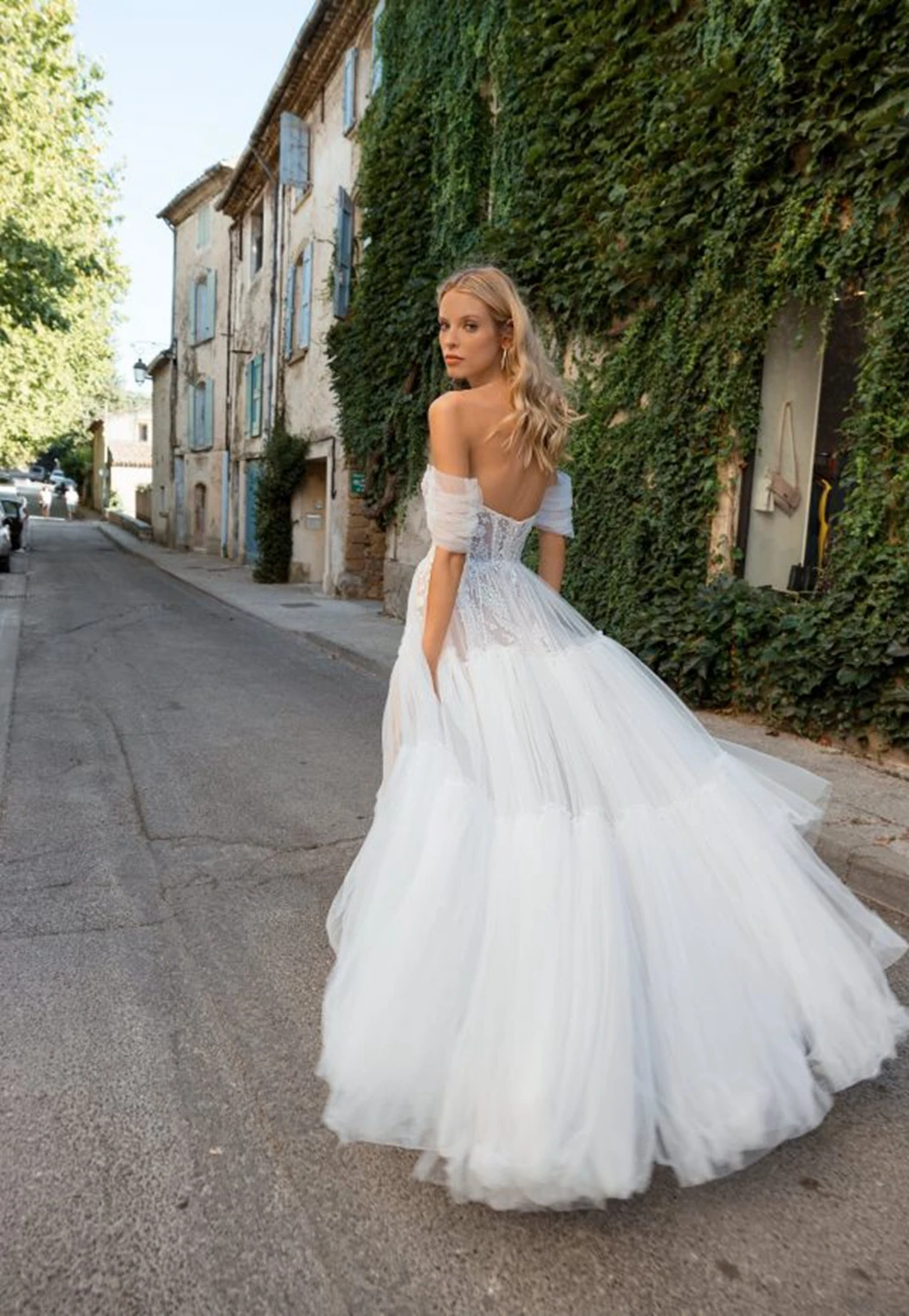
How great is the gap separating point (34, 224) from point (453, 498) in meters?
21.4

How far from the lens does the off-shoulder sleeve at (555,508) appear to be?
8.24ft

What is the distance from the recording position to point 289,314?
18609mm

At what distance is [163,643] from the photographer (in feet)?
33.0

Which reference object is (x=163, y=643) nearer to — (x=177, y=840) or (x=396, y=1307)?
(x=177, y=840)

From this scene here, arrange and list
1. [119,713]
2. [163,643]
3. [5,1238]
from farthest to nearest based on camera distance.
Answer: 1. [163,643]
2. [119,713]
3. [5,1238]

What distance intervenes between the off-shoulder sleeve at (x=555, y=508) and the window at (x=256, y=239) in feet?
70.9

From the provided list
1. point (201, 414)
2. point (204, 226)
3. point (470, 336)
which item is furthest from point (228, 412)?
point (470, 336)

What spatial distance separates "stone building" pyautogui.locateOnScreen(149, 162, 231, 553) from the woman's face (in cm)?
2338

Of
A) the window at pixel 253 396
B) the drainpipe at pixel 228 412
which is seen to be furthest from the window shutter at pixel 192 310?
the window at pixel 253 396

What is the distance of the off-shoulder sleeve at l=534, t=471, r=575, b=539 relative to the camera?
8.24 feet

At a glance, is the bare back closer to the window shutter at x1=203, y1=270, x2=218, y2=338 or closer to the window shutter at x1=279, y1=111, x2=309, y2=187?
the window shutter at x1=279, y1=111, x2=309, y2=187

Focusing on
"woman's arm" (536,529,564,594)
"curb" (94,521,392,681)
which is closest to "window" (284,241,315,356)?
"curb" (94,521,392,681)

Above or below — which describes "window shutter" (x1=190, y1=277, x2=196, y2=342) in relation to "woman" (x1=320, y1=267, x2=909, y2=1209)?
above

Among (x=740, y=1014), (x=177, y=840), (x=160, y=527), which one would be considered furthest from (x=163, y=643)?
(x=160, y=527)
